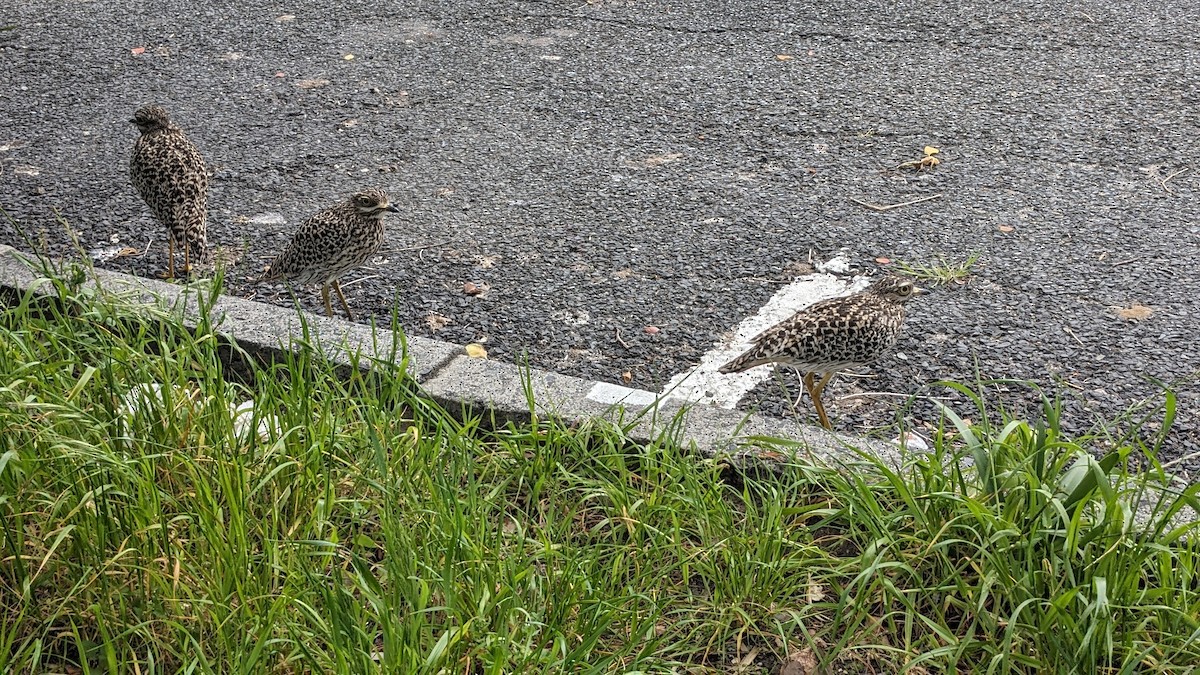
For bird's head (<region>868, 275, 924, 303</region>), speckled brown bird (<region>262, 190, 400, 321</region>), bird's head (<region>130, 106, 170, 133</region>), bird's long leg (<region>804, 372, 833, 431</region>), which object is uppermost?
bird's head (<region>130, 106, 170, 133</region>)

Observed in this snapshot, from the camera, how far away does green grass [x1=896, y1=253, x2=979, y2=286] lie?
5.85m

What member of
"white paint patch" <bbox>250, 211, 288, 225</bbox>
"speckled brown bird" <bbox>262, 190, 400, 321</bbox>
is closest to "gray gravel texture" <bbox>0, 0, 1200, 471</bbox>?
"white paint patch" <bbox>250, 211, 288, 225</bbox>

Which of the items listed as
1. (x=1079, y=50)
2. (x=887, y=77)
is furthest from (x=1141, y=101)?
(x=887, y=77)

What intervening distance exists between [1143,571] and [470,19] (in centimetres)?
770

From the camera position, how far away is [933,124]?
757 cm

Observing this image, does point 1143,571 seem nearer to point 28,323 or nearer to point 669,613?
point 669,613

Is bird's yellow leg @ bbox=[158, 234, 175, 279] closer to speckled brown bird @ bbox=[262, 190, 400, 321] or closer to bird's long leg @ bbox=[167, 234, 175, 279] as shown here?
bird's long leg @ bbox=[167, 234, 175, 279]

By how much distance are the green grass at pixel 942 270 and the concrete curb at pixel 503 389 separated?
1.94 meters

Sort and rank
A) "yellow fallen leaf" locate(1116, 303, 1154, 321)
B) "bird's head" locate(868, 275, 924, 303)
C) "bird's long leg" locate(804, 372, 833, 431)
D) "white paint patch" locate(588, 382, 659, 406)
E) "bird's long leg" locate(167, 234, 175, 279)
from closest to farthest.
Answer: "white paint patch" locate(588, 382, 659, 406) → "bird's long leg" locate(804, 372, 833, 431) → "bird's head" locate(868, 275, 924, 303) → "yellow fallen leaf" locate(1116, 303, 1154, 321) → "bird's long leg" locate(167, 234, 175, 279)

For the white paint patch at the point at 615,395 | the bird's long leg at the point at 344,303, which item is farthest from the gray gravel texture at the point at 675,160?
the white paint patch at the point at 615,395

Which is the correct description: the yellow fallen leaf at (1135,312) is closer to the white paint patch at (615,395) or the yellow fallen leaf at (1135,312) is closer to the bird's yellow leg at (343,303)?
the white paint patch at (615,395)

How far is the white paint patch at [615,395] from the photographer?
13.9 feet

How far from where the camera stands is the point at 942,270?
19.4ft

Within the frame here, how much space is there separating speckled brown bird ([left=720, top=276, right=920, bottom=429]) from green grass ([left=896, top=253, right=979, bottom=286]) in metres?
0.99
